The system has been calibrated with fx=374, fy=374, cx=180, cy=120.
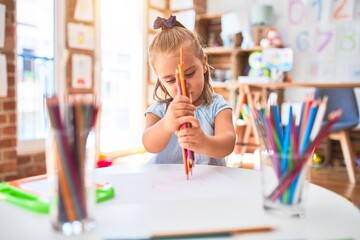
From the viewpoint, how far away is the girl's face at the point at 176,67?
3.16 ft

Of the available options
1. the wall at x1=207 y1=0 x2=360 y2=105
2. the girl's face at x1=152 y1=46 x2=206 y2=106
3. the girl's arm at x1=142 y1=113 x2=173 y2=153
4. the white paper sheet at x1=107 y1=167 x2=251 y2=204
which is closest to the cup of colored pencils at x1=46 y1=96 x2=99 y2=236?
the white paper sheet at x1=107 y1=167 x2=251 y2=204

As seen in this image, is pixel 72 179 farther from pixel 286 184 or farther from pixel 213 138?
pixel 213 138

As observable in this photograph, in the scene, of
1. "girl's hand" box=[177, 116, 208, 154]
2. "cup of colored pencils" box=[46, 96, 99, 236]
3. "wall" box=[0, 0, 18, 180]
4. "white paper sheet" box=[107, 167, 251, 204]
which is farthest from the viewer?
"wall" box=[0, 0, 18, 180]

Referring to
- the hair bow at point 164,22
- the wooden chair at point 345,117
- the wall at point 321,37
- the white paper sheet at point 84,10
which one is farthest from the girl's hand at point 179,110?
the wall at point 321,37

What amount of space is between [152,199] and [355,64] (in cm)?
353

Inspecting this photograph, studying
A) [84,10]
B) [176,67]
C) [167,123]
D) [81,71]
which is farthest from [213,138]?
[84,10]

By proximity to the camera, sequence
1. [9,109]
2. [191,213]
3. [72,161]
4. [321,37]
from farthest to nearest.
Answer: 1. [321,37]
2. [9,109]
3. [191,213]
4. [72,161]

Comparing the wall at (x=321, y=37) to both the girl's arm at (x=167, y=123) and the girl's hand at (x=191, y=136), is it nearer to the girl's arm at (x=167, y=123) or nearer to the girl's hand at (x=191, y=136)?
the girl's arm at (x=167, y=123)

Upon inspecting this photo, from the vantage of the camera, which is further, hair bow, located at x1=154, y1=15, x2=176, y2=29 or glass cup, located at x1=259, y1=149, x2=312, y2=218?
hair bow, located at x1=154, y1=15, x2=176, y2=29

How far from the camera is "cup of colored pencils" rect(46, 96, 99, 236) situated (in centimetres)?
39

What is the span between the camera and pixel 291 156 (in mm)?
476

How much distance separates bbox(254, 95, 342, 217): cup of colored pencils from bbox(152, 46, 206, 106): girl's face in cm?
46

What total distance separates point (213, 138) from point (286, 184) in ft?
1.19

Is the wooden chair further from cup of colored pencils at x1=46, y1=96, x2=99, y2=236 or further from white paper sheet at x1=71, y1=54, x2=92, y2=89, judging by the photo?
cup of colored pencils at x1=46, y1=96, x2=99, y2=236
